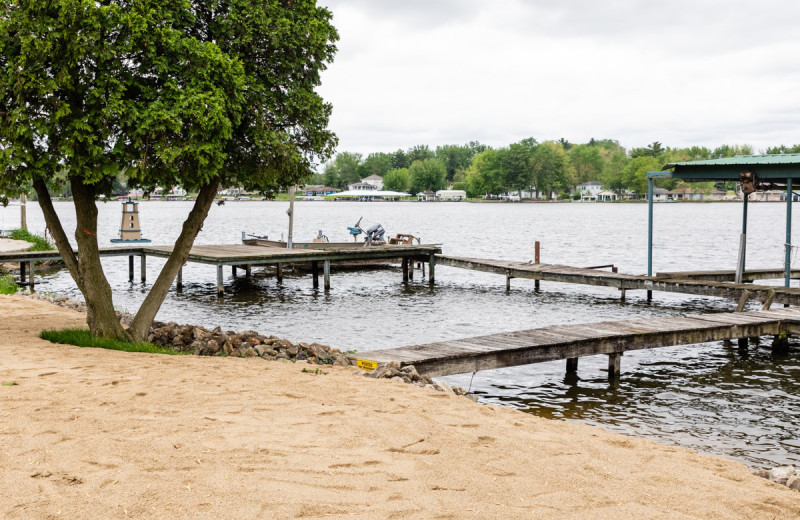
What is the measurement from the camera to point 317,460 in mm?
5785

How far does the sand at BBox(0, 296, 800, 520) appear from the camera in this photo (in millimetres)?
4938

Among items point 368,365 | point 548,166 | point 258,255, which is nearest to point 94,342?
point 368,365

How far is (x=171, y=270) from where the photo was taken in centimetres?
1177

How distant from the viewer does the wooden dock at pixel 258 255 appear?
24625 mm

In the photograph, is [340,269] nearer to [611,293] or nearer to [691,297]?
[611,293]

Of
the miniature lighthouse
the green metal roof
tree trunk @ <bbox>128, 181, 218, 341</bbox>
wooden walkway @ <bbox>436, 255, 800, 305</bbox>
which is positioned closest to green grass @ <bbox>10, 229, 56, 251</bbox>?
the miniature lighthouse

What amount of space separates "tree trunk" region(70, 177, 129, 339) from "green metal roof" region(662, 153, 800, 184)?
1388cm

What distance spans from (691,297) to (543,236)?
47026 millimetres

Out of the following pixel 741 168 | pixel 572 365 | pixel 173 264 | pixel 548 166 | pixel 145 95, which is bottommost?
pixel 572 365

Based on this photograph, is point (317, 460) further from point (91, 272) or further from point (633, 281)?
point (633, 281)

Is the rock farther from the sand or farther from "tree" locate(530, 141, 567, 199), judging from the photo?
"tree" locate(530, 141, 567, 199)

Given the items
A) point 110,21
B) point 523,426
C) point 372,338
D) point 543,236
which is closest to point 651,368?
point 372,338

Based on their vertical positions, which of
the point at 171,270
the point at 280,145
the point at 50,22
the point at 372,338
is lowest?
the point at 372,338

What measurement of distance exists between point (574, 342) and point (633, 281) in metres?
10.6
